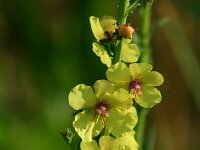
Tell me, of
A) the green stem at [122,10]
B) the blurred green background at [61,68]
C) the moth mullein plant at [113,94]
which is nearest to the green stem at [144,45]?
the blurred green background at [61,68]

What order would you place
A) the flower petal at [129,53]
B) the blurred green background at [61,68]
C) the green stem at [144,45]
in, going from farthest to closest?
1. the blurred green background at [61,68]
2. the green stem at [144,45]
3. the flower petal at [129,53]

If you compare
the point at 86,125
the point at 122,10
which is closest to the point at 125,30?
the point at 122,10

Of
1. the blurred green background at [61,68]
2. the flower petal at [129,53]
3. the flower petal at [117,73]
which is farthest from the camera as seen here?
the blurred green background at [61,68]

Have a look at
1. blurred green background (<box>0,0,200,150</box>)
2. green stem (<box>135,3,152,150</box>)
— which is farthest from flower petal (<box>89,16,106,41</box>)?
blurred green background (<box>0,0,200,150</box>)

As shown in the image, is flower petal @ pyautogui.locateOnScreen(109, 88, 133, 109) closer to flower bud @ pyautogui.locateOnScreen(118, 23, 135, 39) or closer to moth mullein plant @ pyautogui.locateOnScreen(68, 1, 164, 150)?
moth mullein plant @ pyautogui.locateOnScreen(68, 1, 164, 150)

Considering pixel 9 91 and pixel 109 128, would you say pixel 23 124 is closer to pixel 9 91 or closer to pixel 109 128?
pixel 9 91

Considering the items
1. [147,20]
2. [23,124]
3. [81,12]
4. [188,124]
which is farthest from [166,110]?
[147,20]

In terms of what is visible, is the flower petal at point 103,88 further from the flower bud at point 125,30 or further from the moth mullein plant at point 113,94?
the flower bud at point 125,30
